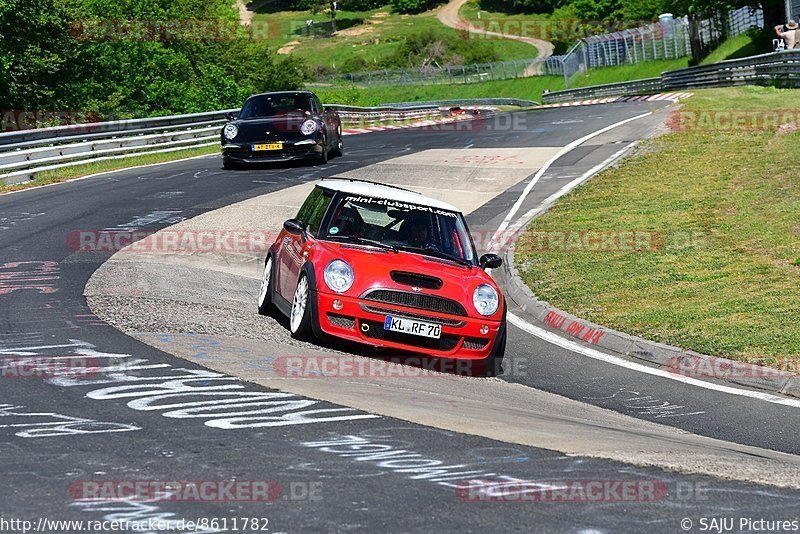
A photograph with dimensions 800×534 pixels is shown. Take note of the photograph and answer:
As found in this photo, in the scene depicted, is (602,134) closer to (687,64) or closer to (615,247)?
(615,247)

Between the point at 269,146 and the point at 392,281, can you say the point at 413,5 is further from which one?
the point at 392,281

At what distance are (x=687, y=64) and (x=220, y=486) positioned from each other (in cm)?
6798

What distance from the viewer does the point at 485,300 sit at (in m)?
10.1

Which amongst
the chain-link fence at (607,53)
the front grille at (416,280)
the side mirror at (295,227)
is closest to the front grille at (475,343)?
the front grille at (416,280)

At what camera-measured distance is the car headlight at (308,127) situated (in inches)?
982

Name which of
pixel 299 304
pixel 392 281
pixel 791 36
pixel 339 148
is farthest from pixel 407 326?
pixel 791 36

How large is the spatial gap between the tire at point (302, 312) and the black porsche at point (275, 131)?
1458 centimetres

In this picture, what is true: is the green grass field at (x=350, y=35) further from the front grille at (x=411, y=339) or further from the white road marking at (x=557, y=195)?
the front grille at (x=411, y=339)

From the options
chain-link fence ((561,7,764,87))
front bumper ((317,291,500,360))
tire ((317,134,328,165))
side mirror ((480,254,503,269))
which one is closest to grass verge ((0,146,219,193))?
tire ((317,134,328,165))

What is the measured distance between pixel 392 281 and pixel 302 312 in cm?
89

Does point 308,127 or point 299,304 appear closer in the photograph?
Result: point 299,304

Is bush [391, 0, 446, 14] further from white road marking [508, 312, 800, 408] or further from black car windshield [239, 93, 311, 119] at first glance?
white road marking [508, 312, 800, 408]

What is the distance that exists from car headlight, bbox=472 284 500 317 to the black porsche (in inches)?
596

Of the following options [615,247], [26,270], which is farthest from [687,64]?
[26,270]
